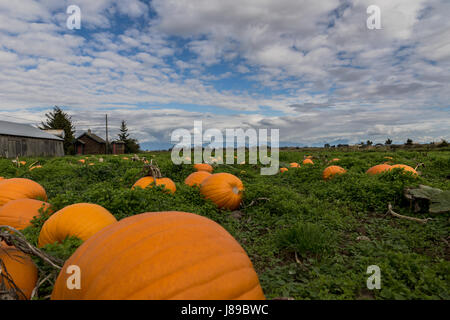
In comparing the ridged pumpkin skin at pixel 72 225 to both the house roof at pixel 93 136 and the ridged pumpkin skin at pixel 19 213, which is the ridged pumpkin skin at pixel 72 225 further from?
the house roof at pixel 93 136

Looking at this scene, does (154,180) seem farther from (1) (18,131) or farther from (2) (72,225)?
(1) (18,131)

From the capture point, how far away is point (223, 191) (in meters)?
6.04

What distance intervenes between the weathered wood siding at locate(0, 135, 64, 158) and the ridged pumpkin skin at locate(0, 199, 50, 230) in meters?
29.1

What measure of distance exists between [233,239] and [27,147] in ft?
128

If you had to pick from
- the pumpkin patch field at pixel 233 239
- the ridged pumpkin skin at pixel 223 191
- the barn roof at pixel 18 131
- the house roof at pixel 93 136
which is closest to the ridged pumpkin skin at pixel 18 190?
the pumpkin patch field at pixel 233 239

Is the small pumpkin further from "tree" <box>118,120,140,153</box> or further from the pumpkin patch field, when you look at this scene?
"tree" <box>118,120,140,153</box>

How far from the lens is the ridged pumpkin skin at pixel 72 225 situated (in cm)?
333

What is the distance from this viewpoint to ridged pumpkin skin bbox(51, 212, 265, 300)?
163cm

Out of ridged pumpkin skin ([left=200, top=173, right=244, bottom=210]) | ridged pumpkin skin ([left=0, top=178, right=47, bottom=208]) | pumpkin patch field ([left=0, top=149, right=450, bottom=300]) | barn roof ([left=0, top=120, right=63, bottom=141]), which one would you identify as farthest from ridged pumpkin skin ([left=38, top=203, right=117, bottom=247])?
barn roof ([left=0, top=120, right=63, bottom=141])

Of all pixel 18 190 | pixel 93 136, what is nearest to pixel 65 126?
pixel 93 136
